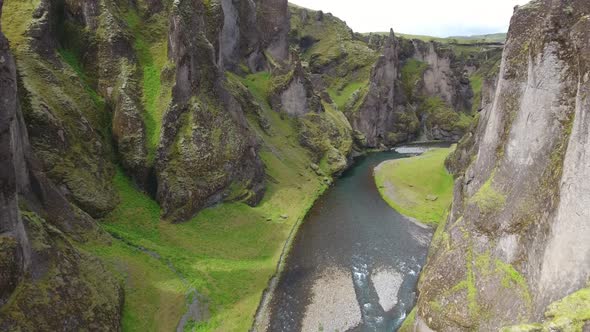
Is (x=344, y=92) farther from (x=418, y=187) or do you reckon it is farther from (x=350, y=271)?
(x=350, y=271)

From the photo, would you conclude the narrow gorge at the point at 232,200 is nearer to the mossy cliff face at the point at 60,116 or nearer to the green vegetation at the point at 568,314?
the green vegetation at the point at 568,314

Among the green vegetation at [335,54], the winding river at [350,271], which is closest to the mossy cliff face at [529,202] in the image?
the winding river at [350,271]

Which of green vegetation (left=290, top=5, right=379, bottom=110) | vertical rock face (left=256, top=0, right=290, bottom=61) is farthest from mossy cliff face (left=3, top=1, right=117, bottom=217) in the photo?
green vegetation (left=290, top=5, right=379, bottom=110)

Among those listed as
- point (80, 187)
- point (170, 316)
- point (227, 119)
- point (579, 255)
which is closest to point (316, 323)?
point (170, 316)

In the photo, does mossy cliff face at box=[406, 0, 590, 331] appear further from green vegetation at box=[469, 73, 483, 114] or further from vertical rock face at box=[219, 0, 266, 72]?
green vegetation at box=[469, 73, 483, 114]

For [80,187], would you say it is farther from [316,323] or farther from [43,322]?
[316,323]

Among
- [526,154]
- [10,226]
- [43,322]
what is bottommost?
[43,322]
